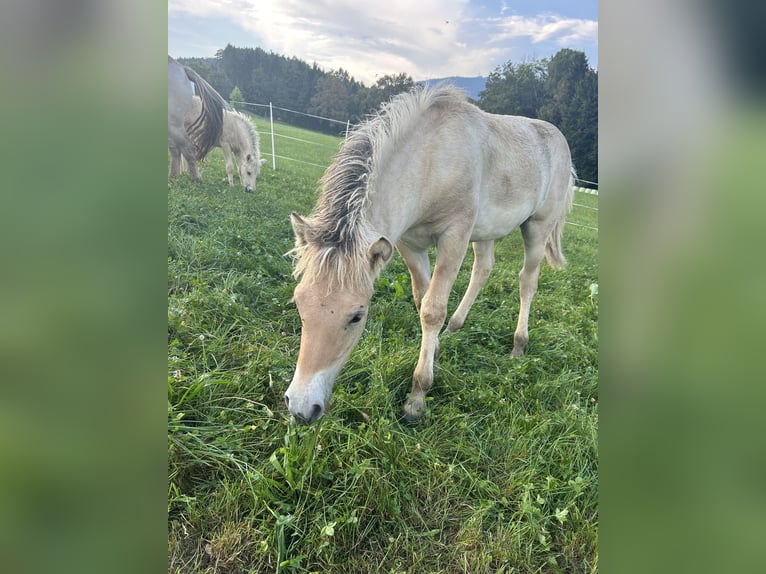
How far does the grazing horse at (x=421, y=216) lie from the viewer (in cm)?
201

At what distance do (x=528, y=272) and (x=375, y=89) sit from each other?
1975 mm

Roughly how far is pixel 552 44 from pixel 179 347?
262cm

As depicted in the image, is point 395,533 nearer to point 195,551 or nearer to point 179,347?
point 195,551

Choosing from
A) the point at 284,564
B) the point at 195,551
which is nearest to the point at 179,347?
the point at 195,551
